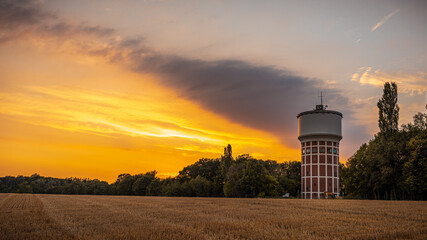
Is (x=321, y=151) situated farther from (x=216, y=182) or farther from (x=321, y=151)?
(x=216, y=182)

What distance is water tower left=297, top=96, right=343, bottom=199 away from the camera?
90875mm

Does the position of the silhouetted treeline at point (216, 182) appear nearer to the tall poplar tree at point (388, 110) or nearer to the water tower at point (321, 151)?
the water tower at point (321, 151)

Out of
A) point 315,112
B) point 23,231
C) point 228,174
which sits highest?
point 315,112

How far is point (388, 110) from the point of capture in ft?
234

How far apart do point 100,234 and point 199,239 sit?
3852 millimetres

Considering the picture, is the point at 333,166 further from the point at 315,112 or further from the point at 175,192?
the point at 175,192

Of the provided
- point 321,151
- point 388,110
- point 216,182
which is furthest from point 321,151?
point 216,182

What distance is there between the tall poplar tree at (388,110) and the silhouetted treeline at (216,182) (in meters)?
29.6

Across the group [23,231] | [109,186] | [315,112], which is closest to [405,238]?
[23,231]

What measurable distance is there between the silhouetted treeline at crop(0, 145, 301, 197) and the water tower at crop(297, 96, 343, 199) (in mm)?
9265

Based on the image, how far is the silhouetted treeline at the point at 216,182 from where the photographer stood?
88.3m

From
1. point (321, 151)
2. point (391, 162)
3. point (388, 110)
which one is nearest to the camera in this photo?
point (391, 162)

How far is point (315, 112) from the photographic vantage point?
91688mm

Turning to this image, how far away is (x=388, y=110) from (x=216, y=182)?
59911mm
